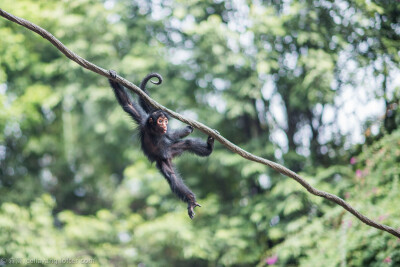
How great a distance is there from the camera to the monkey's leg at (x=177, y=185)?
5.93 meters

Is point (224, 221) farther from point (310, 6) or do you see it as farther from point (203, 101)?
point (310, 6)

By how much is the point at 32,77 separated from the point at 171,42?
4.30m

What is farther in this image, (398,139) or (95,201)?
(95,201)

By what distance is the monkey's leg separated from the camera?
5.93 metres

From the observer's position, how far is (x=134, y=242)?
1110 centimetres

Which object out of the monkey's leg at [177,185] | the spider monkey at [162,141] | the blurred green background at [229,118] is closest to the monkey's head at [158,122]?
the spider monkey at [162,141]

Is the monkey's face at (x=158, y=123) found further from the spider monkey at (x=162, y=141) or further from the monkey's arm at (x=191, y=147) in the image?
the monkey's arm at (x=191, y=147)

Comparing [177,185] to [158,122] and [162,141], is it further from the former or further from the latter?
[158,122]

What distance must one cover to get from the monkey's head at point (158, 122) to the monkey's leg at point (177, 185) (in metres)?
0.58

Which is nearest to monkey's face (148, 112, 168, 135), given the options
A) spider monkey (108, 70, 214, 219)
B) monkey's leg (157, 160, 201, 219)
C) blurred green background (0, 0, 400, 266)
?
spider monkey (108, 70, 214, 219)

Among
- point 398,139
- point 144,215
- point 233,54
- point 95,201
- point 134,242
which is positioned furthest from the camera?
point 95,201

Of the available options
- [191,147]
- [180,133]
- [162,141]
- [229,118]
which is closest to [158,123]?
[162,141]

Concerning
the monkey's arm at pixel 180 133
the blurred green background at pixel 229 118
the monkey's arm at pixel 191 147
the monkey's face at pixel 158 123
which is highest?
the monkey's face at pixel 158 123

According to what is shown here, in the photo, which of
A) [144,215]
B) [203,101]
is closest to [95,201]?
[144,215]
